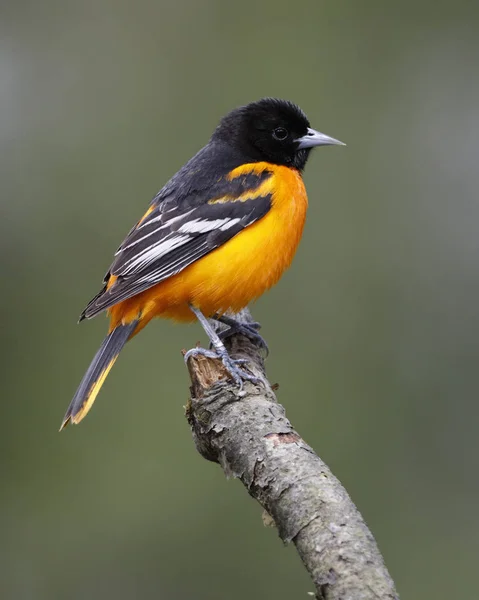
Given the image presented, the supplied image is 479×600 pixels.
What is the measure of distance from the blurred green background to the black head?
155 cm

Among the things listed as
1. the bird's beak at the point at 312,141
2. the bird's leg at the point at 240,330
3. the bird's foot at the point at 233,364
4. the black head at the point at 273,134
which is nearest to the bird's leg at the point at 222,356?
the bird's foot at the point at 233,364

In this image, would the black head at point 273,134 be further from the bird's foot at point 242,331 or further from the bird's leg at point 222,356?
the bird's leg at point 222,356

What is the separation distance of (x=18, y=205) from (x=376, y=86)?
9.46 ft

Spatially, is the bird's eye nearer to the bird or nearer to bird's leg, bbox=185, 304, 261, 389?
the bird

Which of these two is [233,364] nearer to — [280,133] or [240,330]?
[240,330]

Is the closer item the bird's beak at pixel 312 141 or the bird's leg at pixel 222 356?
the bird's leg at pixel 222 356

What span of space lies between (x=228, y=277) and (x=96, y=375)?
0.76 m

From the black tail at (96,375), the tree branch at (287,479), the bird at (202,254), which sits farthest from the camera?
the bird at (202,254)

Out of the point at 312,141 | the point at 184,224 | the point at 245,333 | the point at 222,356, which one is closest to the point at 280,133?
the point at 312,141

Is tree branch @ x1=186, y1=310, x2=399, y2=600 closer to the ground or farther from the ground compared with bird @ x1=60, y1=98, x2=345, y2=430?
closer to the ground

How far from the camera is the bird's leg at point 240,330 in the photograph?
448 centimetres

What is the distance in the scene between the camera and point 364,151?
6.75 meters

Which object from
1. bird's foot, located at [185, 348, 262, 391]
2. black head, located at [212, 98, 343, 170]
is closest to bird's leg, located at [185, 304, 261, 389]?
bird's foot, located at [185, 348, 262, 391]

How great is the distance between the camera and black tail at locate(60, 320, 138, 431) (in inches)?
156
